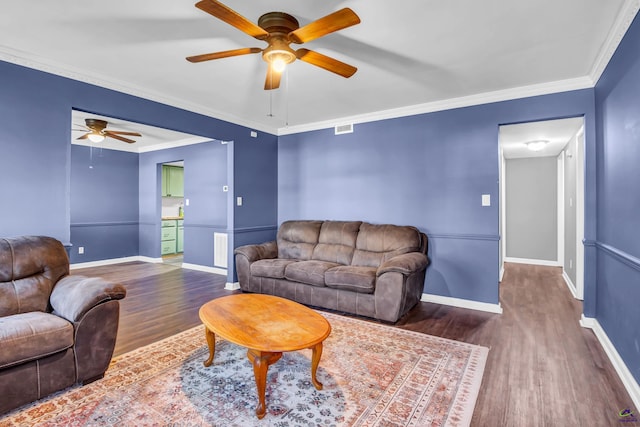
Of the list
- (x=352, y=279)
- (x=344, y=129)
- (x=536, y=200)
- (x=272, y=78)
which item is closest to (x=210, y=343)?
(x=352, y=279)

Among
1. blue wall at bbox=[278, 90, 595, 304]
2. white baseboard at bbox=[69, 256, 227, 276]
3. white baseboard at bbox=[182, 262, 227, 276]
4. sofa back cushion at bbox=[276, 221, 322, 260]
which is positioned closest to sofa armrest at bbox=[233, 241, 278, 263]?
sofa back cushion at bbox=[276, 221, 322, 260]

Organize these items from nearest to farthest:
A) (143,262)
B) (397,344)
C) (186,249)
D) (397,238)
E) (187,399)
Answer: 1. (187,399)
2. (397,344)
3. (397,238)
4. (186,249)
5. (143,262)

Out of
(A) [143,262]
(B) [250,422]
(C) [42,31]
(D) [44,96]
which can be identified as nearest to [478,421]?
(B) [250,422]

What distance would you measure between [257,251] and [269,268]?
1.45ft

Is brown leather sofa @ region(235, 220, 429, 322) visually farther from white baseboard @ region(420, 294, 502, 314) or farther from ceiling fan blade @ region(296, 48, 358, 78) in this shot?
ceiling fan blade @ region(296, 48, 358, 78)

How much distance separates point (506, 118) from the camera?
3.60 metres

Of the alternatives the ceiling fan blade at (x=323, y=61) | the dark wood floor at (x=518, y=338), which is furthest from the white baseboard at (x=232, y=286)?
the ceiling fan blade at (x=323, y=61)

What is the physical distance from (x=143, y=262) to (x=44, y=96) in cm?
455

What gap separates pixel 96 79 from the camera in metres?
3.14

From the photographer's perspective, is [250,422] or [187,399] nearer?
[250,422]

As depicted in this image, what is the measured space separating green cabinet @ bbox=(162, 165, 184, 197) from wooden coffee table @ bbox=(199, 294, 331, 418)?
585 centimetres

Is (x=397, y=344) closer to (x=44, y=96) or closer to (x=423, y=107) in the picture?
(x=423, y=107)

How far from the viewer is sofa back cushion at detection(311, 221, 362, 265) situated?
13.5 ft

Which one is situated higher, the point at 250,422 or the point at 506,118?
the point at 506,118
